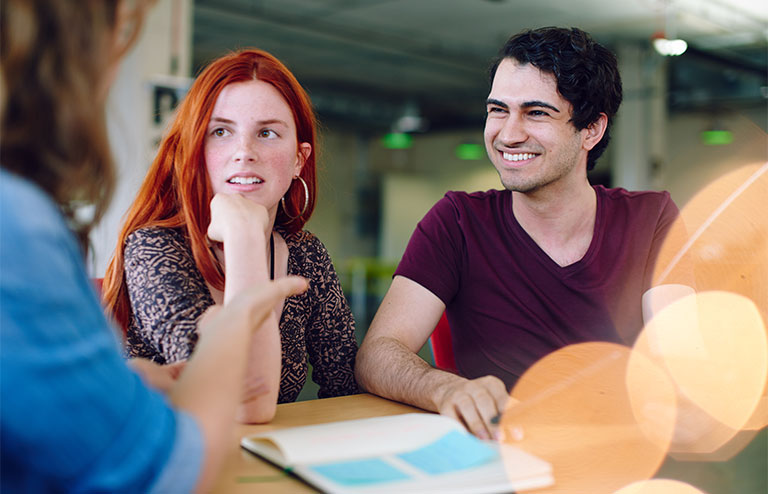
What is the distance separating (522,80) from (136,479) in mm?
1667

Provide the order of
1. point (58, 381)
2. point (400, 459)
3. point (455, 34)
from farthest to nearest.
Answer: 1. point (455, 34)
2. point (400, 459)
3. point (58, 381)

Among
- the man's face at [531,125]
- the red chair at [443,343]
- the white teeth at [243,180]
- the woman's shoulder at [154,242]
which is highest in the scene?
the man's face at [531,125]

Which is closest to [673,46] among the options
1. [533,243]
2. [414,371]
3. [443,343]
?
[533,243]

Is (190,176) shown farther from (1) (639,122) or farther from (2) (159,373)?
(1) (639,122)

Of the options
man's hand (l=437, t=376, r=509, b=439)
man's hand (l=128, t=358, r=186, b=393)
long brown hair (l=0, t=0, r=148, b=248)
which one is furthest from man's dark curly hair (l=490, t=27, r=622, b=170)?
long brown hair (l=0, t=0, r=148, b=248)

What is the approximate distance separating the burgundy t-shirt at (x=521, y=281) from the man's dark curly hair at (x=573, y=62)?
340 mm

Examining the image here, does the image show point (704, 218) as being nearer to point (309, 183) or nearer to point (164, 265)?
point (309, 183)

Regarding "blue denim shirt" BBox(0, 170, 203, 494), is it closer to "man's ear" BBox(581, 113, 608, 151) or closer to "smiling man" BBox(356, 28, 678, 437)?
"smiling man" BBox(356, 28, 678, 437)

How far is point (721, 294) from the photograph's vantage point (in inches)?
68.2

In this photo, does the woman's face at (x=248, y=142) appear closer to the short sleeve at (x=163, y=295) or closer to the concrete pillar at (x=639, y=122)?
the short sleeve at (x=163, y=295)

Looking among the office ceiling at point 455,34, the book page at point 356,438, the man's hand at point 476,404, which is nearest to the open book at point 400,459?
the book page at point 356,438

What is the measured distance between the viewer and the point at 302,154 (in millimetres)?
1714

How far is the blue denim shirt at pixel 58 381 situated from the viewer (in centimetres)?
57

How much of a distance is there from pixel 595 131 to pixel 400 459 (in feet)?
5.11
